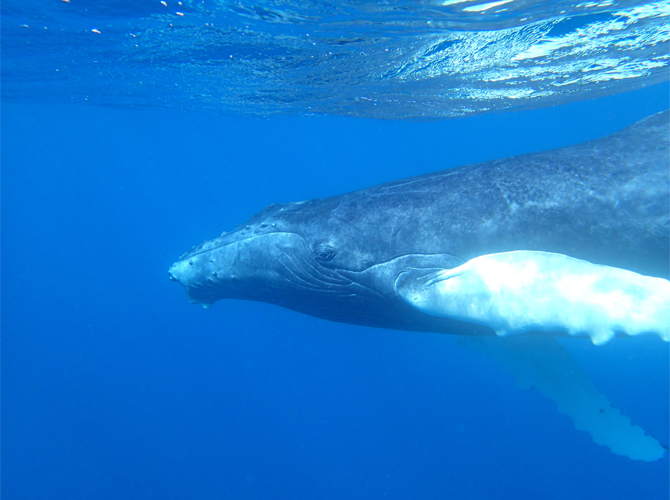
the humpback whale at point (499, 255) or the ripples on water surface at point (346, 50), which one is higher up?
the ripples on water surface at point (346, 50)

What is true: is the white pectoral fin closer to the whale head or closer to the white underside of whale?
the whale head

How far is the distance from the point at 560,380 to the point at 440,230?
4.13 metres

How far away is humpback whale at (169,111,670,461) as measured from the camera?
409 cm

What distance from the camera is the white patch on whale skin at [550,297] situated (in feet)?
12.3

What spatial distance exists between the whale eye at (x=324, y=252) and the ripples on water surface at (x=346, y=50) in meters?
6.49

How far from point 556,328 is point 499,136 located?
278 feet

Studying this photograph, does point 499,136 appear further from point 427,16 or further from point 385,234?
point 385,234

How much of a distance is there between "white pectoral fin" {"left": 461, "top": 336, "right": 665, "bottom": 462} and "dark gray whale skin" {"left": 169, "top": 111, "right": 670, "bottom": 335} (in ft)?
6.35

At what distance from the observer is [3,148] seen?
194ft

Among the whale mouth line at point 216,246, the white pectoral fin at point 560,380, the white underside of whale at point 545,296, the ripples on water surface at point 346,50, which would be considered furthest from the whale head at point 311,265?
the ripples on water surface at point 346,50

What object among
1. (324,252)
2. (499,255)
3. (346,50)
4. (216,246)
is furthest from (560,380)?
(346,50)

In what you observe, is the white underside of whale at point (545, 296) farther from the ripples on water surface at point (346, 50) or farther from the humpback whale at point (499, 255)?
the ripples on water surface at point (346, 50)

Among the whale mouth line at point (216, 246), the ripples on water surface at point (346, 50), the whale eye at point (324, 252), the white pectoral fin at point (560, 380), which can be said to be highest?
the ripples on water surface at point (346, 50)

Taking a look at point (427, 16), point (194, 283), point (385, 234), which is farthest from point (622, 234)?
point (427, 16)
